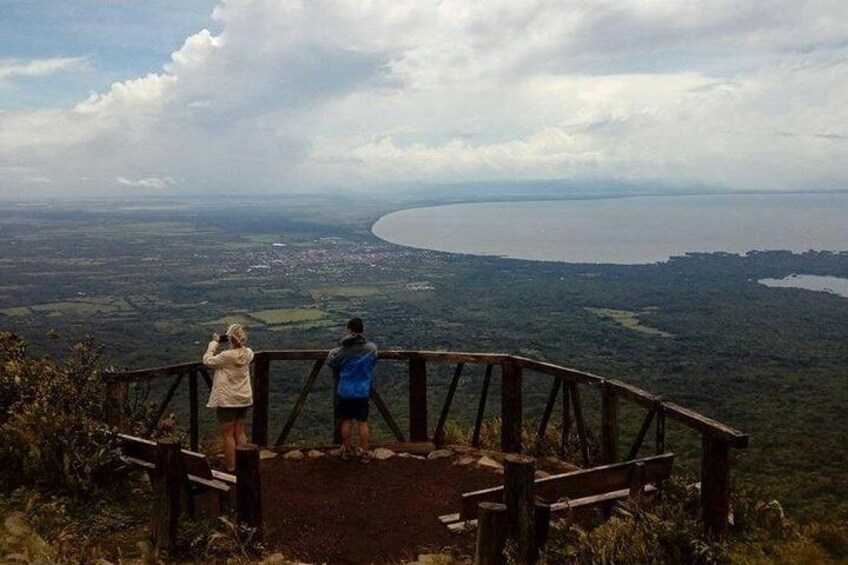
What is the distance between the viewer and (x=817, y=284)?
13388 centimetres

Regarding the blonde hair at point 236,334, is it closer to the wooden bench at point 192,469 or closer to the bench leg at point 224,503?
the wooden bench at point 192,469

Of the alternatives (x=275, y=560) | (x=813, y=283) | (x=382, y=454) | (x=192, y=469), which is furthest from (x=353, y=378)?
(x=813, y=283)

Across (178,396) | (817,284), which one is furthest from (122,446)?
(817,284)

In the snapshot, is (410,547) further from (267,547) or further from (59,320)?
(59,320)

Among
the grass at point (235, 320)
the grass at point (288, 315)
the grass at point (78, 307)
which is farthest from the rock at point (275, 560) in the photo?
the grass at point (78, 307)

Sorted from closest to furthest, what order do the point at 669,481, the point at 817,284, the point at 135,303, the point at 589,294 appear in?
1. the point at 669,481
2. the point at 135,303
3. the point at 589,294
4. the point at 817,284

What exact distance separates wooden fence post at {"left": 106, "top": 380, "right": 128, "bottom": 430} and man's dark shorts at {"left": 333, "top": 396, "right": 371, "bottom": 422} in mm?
2586

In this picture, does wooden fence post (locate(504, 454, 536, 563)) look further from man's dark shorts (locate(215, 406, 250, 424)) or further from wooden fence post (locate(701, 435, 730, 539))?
man's dark shorts (locate(215, 406, 250, 424))

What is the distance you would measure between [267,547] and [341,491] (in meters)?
1.68

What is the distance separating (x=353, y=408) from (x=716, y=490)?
4.48 m

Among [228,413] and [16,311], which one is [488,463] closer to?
[228,413]

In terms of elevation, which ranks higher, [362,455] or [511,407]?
[511,407]

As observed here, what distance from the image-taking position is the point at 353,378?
9062 millimetres

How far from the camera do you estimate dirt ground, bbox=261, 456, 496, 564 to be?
6.87 metres
